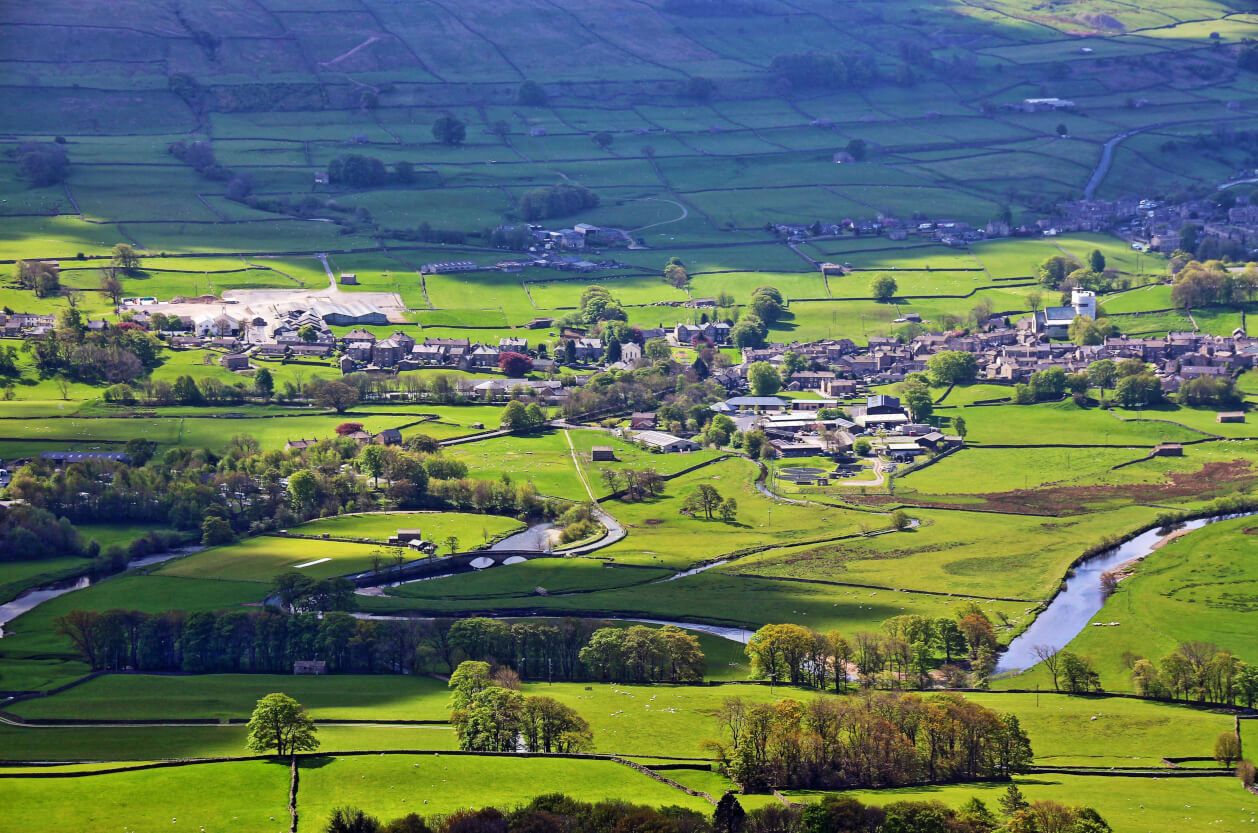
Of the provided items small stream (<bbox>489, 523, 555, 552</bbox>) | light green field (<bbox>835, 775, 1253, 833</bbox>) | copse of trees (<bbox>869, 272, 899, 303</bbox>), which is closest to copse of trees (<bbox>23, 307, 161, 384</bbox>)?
small stream (<bbox>489, 523, 555, 552</bbox>)

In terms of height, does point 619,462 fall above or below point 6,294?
below

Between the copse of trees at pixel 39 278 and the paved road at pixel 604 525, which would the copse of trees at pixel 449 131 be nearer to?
the copse of trees at pixel 39 278

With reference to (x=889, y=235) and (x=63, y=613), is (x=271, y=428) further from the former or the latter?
(x=889, y=235)

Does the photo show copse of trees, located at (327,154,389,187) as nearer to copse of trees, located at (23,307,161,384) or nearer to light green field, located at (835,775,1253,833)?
copse of trees, located at (23,307,161,384)

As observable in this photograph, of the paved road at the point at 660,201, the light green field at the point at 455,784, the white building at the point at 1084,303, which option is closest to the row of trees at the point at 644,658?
the light green field at the point at 455,784

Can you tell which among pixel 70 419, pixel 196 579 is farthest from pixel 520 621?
pixel 70 419

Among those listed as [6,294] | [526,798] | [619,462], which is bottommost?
[526,798]
